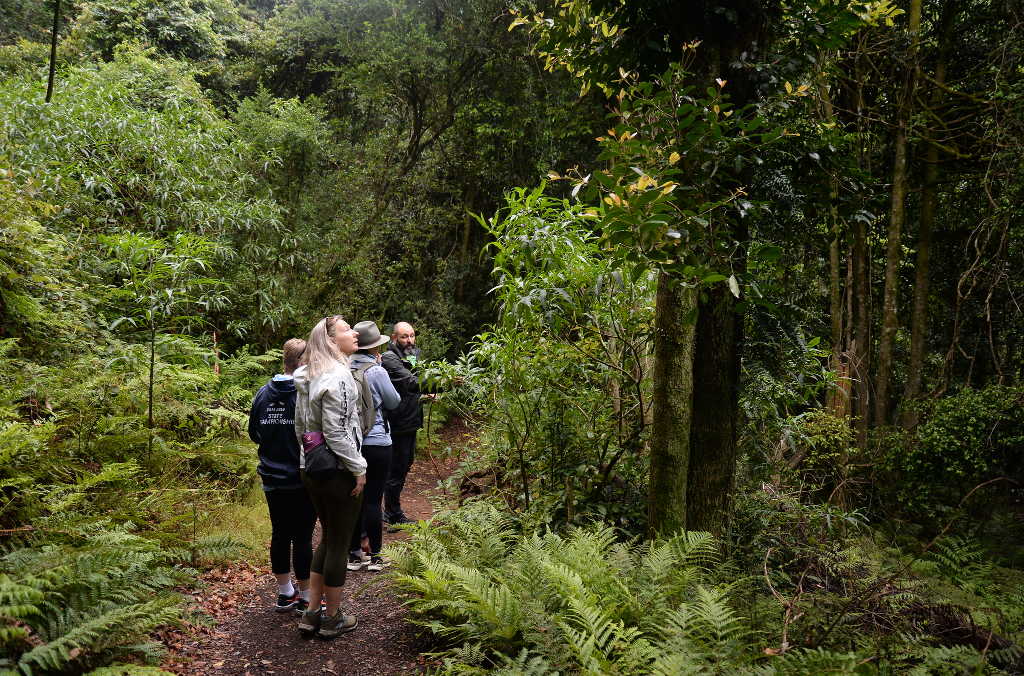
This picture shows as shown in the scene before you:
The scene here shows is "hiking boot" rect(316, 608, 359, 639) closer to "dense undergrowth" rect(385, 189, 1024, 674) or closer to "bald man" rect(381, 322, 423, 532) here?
"dense undergrowth" rect(385, 189, 1024, 674)

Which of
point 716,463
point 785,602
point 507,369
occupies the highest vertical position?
point 507,369

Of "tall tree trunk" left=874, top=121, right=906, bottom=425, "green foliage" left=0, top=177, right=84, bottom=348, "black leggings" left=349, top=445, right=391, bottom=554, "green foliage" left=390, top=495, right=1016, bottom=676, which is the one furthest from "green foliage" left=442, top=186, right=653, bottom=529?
"tall tree trunk" left=874, top=121, right=906, bottom=425

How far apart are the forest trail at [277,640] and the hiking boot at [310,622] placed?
0.06m

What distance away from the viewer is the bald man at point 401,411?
5703mm

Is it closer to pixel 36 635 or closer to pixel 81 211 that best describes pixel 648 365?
pixel 36 635

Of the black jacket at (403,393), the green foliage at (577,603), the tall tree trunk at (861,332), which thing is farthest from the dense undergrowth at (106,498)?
the tall tree trunk at (861,332)

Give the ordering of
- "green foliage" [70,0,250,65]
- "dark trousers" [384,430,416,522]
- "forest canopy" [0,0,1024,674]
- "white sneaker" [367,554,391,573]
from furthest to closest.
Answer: "green foliage" [70,0,250,65], "dark trousers" [384,430,416,522], "white sneaker" [367,554,391,573], "forest canopy" [0,0,1024,674]

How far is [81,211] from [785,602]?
890cm

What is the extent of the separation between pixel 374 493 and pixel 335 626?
120cm

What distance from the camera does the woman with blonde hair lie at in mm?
3648

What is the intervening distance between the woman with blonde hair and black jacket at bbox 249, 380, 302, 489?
11.7 inches

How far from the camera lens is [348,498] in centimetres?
377

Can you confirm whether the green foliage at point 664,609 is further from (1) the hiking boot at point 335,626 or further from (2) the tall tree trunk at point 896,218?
(2) the tall tree trunk at point 896,218

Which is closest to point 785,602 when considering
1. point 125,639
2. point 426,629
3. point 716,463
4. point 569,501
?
point 716,463
